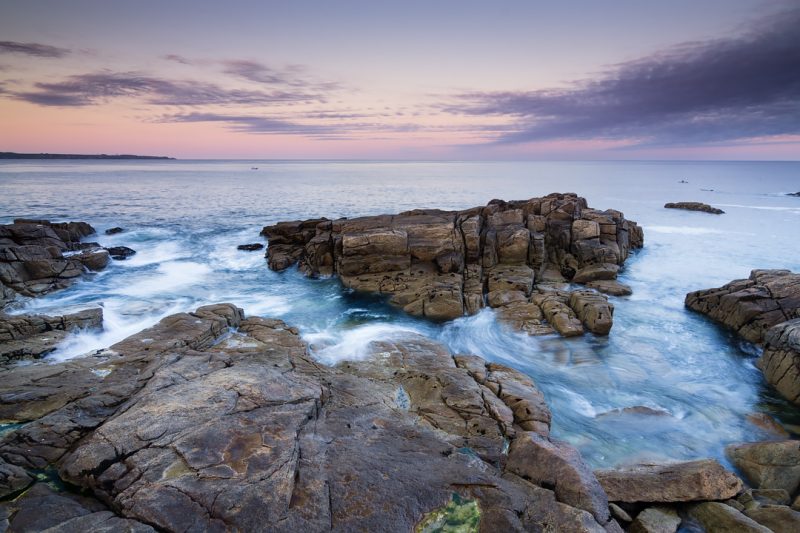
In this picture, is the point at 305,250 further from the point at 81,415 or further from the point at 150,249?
the point at 81,415

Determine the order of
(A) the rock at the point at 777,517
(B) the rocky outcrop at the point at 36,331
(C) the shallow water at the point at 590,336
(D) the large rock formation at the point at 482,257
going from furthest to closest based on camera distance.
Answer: (D) the large rock formation at the point at 482,257 → (B) the rocky outcrop at the point at 36,331 → (C) the shallow water at the point at 590,336 → (A) the rock at the point at 777,517

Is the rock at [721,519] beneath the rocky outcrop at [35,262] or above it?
beneath

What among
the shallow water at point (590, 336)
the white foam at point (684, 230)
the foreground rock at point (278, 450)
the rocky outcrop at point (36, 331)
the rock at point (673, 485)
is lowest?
the shallow water at point (590, 336)

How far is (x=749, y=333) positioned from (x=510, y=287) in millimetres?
10180

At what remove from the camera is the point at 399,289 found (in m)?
22.1

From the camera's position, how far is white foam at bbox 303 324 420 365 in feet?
47.7

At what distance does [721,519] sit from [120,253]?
3416 centimetres

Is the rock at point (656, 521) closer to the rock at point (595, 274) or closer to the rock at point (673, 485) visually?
the rock at point (673, 485)

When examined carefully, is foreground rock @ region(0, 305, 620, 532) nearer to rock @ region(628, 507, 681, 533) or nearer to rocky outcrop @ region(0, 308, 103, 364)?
rock @ region(628, 507, 681, 533)

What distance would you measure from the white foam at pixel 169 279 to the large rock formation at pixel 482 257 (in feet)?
15.9

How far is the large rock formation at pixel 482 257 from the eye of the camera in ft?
64.4

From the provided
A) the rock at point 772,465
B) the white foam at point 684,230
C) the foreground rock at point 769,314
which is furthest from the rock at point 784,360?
the white foam at point 684,230

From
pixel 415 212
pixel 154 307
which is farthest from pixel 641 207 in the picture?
pixel 154 307

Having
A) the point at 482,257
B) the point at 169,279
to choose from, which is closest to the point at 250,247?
the point at 169,279
